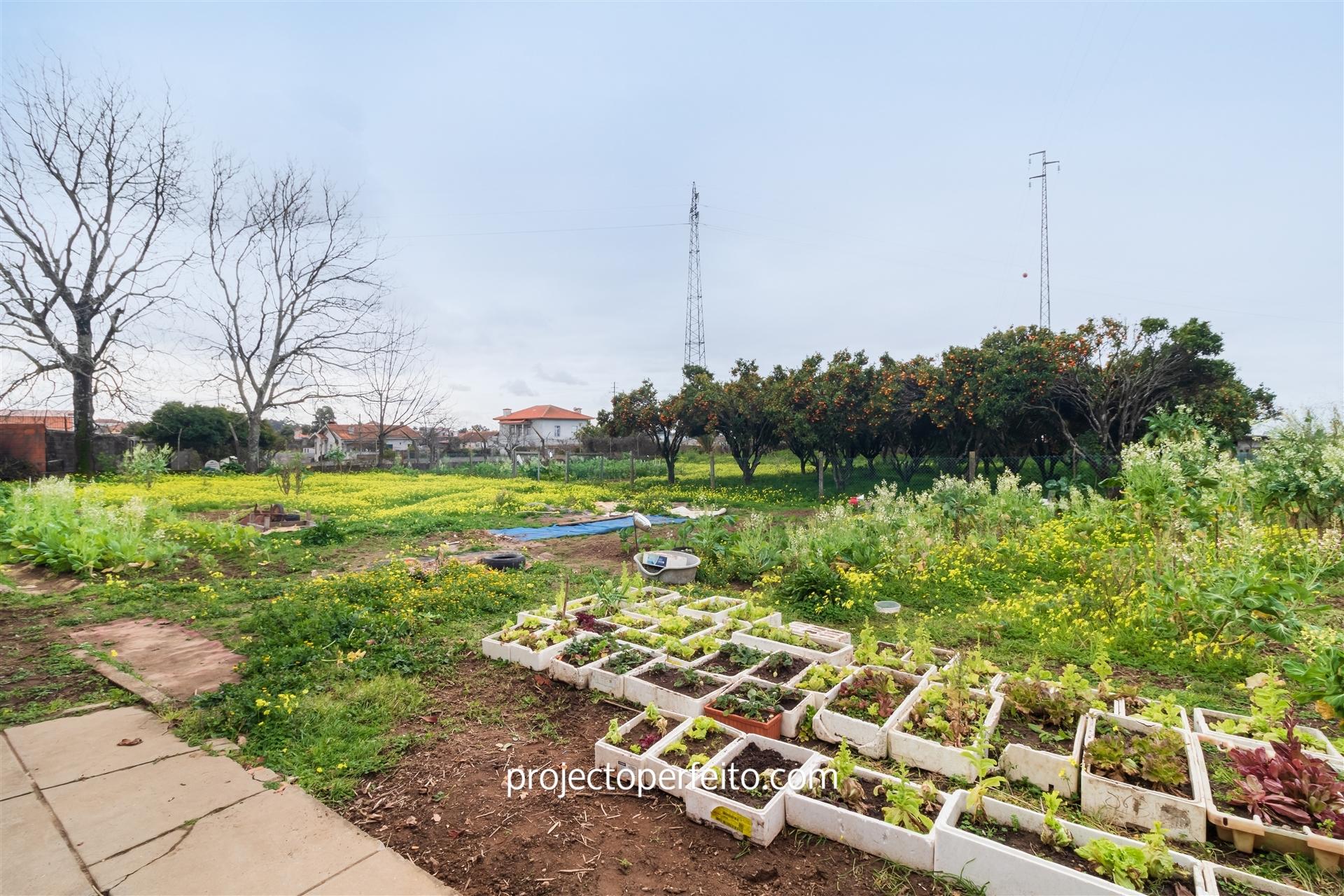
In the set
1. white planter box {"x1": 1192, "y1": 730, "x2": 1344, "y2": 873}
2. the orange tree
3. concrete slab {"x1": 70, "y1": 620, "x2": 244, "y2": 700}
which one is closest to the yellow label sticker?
white planter box {"x1": 1192, "y1": 730, "x2": 1344, "y2": 873}

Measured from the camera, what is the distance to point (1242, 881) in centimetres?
201

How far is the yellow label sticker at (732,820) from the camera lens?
2398mm

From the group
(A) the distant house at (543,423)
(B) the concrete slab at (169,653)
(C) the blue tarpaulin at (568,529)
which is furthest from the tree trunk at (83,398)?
(A) the distant house at (543,423)

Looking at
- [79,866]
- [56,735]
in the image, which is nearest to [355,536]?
[56,735]

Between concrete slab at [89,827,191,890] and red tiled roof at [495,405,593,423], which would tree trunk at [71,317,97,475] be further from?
red tiled roof at [495,405,593,423]

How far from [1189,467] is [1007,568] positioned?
194cm

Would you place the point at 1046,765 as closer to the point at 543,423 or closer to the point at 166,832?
the point at 166,832

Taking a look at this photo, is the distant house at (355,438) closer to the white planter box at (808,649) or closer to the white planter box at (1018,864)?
the white planter box at (808,649)

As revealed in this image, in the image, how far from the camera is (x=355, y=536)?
9875 mm

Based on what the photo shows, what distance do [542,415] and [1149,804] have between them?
51169mm

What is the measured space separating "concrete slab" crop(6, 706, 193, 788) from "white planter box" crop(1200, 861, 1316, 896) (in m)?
4.51

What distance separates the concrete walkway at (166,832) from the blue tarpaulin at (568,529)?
7.16 meters

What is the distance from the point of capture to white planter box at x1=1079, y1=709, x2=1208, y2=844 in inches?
89.6

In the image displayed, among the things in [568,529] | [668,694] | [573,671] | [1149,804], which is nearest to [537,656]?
[573,671]
